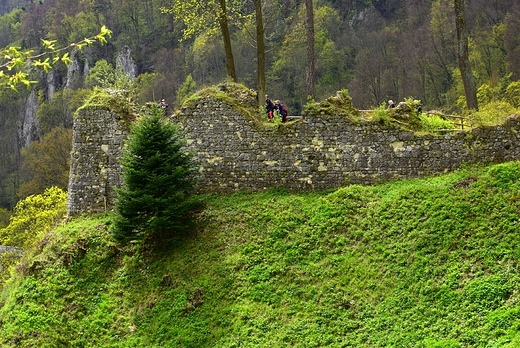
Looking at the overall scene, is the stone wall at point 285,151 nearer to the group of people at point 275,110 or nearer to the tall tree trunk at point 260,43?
the group of people at point 275,110

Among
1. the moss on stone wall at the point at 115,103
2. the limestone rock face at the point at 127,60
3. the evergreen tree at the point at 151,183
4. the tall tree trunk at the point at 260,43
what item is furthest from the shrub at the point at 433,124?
the limestone rock face at the point at 127,60

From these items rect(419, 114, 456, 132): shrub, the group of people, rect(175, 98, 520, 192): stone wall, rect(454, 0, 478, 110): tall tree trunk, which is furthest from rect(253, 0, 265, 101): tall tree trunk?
rect(454, 0, 478, 110): tall tree trunk

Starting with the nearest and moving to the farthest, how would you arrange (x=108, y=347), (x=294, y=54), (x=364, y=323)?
(x=364, y=323), (x=108, y=347), (x=294, y=54)

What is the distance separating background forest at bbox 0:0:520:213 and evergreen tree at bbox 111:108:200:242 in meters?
3.65

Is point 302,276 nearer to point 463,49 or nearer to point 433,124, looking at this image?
point 433,124

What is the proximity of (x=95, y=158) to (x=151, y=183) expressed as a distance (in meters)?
3.28

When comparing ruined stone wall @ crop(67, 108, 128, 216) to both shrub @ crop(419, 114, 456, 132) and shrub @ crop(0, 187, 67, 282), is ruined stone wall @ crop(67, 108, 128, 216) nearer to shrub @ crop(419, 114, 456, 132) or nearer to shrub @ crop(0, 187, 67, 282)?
shrub @ crop(419, 114, 456, 132)

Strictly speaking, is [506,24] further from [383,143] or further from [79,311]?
[79,311]

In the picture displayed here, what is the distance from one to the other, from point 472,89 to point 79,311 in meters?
12.6

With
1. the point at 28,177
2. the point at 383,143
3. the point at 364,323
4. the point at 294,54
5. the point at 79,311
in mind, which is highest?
the point at 294,54

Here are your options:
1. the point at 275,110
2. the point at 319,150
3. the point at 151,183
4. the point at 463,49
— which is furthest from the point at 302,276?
the point at 463,49

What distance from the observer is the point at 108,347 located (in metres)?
11.0

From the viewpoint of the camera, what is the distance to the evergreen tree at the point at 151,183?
Result: 12.1 meters

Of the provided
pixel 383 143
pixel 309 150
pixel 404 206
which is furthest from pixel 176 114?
pixel 404 206
